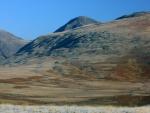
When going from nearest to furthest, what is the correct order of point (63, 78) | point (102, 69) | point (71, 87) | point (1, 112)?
point (1, 112) < point (71, 87) < point (63, 78) < point (102, 69)

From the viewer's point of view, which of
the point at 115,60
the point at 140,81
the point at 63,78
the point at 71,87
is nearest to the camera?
the point at 71,87

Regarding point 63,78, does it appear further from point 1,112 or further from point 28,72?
point 1,112

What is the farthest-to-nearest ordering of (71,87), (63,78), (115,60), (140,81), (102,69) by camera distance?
(115,60), (102,69), (63,78), (140,81), (71,87)

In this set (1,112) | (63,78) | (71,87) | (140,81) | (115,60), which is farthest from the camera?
(115,60)

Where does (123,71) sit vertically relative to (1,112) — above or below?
below

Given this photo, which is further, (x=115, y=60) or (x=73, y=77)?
(x=115, y=60)

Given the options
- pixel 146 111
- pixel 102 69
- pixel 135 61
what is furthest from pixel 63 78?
pixel 146 111

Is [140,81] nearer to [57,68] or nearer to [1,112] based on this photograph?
[57,68]

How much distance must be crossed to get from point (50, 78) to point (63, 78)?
614cm

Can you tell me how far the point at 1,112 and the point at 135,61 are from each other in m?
161

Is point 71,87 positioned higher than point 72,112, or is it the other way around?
point 72,112

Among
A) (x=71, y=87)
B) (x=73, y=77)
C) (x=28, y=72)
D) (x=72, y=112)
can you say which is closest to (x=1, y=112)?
(x=72, y=112)

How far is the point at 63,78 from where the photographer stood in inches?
6801

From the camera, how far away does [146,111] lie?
3234 cm
